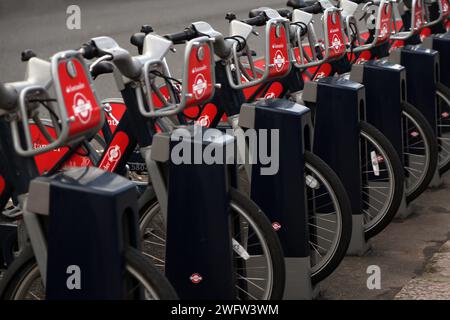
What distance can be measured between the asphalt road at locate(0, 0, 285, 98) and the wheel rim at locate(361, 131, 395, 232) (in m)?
2.24

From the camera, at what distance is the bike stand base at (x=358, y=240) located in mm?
5957

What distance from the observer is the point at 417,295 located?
531cm

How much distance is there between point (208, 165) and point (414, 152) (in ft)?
9.56

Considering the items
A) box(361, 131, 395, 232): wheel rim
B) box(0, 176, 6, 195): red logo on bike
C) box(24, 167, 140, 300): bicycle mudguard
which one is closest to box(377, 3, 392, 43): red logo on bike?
box(361, 131, 395, 232): wheel rim

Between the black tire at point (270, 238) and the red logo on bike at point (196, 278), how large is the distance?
288 millimetres

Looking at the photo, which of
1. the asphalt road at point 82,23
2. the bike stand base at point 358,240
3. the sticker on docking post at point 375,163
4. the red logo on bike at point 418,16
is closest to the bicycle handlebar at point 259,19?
the sticker on docking post at point 375,163

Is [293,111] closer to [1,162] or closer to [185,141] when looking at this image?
[185,141]

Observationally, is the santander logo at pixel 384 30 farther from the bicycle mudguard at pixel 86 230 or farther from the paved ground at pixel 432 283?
the bicycle mudguard at pixel 86 230

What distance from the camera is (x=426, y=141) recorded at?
6773 mm

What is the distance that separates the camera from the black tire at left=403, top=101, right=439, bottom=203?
6.69 metres

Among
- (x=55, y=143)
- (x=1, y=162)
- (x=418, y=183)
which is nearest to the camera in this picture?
(x=55, y=143)

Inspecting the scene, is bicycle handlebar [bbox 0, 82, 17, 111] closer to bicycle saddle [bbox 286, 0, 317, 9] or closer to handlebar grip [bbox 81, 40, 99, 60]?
handlebar grip [bbox 81, 40, 99, 60]

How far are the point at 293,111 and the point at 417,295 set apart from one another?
100 cm
